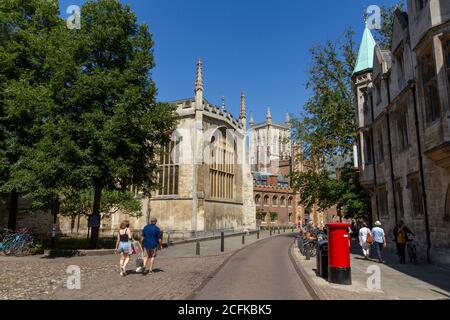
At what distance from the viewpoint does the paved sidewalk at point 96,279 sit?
788 centimetres

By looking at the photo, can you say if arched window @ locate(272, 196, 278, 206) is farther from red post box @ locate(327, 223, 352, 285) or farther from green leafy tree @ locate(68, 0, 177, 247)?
red post box @ locate(327, 223, 352, 285)

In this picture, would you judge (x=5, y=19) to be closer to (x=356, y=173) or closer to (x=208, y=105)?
(x=208, y=105)

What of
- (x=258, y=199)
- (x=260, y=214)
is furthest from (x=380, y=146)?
(x=258, y=199)

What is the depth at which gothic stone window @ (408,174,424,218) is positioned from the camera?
577 inches

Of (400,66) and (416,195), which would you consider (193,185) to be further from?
(416,195)

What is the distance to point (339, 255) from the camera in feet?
30.7

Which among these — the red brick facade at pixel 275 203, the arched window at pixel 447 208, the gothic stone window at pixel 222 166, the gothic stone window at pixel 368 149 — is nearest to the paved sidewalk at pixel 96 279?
the arched window at pixel 447 208

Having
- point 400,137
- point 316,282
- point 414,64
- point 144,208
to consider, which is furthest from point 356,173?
point 144,208

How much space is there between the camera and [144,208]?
3447 cm

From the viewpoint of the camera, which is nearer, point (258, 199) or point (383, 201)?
point (383, 201)

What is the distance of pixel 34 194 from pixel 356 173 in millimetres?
20237

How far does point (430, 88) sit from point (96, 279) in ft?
43.5

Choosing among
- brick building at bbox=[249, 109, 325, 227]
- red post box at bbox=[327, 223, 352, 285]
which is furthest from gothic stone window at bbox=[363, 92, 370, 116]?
brick building at bbox=[249, 109, 325, 227]

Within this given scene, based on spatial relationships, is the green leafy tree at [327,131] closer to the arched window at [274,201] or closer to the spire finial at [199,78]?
the spire finial at [199,78]
